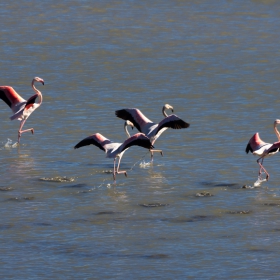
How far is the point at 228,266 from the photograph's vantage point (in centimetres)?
1167

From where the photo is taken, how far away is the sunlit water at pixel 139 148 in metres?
12.2

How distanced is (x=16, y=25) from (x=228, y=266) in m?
Result: 18.7

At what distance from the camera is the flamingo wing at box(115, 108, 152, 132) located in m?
17.5

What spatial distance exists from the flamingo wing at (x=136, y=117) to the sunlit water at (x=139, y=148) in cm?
51

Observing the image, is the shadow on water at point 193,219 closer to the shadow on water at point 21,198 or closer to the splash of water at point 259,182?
the splash of water at point 259,182

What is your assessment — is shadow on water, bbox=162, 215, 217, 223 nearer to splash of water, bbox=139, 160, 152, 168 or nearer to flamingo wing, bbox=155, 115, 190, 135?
flamingo wing, bbox=155, 115, 190, 135

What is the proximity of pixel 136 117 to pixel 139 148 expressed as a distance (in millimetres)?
730

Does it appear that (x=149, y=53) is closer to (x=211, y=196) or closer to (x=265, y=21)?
(x=265, y=21)

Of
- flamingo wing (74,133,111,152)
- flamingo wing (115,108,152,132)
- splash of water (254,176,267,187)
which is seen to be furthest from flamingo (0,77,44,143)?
splash of water (254,176,267,187)

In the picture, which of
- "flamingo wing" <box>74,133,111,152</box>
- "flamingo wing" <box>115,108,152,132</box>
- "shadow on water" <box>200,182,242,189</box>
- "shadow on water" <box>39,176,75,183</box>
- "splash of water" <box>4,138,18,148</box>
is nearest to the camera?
"shadow on water" <box>200,182,242,189</box>

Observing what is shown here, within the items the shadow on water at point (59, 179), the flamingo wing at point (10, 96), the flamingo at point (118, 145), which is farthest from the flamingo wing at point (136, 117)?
the flamingo wing at point (10, 96)

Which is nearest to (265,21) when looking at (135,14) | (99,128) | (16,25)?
(135,14)

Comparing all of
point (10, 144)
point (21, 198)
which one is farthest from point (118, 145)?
point (10, 144)

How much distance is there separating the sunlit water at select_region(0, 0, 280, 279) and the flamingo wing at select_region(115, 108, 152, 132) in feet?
1.68
